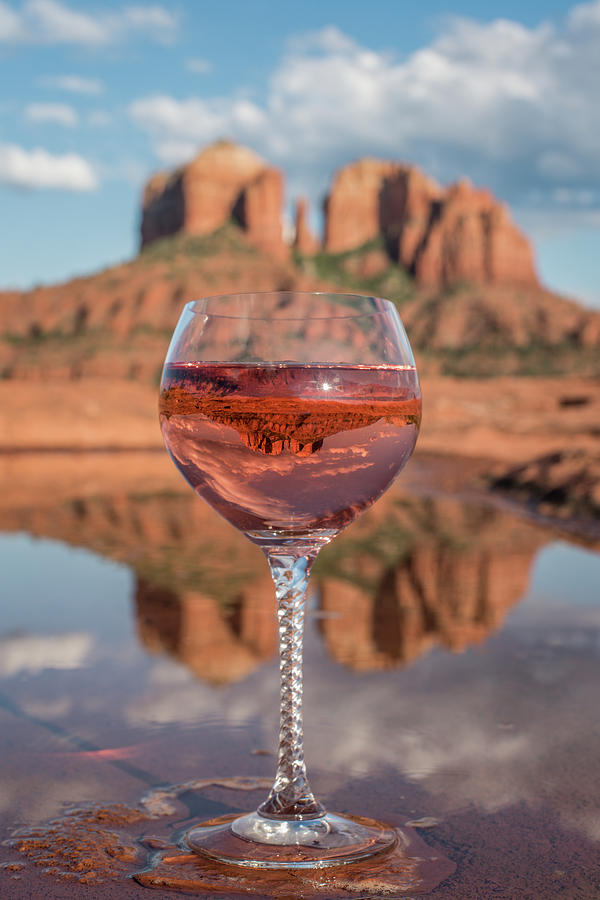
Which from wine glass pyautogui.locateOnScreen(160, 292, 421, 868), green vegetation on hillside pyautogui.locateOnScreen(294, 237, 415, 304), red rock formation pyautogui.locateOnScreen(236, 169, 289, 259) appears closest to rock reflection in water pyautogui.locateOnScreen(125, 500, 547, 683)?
wine glass pyautogui.locateOnScreen(160, 292, 421, 868)

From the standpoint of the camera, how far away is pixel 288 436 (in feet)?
5.50

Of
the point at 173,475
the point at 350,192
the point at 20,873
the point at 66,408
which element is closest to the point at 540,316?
the point at 350,192

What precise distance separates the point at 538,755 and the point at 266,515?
1.10 meters

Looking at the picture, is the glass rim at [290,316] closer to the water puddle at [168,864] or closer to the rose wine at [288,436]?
the rose wine at [288,436]

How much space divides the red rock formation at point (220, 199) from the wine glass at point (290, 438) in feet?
324

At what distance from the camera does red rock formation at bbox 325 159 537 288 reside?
A: 99.4 metres

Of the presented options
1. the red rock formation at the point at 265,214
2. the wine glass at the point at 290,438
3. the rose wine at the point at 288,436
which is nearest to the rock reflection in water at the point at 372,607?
the wine glass at the point at 290,438

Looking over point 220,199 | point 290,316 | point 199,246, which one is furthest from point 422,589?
point 220,199

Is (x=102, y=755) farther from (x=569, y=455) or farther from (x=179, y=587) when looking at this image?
(x=569, y=455)

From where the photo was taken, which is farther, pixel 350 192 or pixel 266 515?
pixel 350 192

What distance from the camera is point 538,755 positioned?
7.84 feet

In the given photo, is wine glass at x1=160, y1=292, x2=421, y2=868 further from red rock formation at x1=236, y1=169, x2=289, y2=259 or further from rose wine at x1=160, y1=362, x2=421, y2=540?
red rock formation at x1=236, y1=169, x2=289, y2=259

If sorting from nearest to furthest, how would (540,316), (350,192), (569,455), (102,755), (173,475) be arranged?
(102,755) < (569,455) < (173,475) < (540,316) < (350,192)

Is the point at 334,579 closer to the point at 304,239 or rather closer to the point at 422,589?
the point at 422,589
